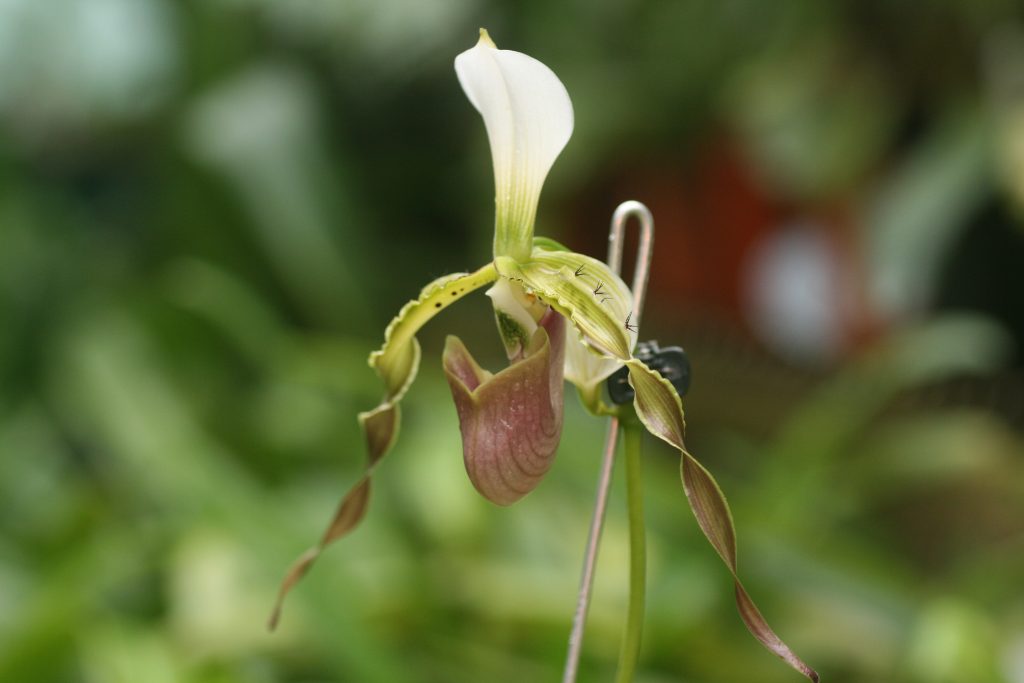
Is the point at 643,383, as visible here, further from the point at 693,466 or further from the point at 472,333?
the point at 472,333

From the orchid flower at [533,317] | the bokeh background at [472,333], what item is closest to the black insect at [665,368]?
the orchid flower at [533,317]

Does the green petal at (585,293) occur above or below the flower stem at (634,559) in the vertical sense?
above

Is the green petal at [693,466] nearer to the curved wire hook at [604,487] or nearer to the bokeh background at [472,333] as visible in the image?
the curved wire hook at [604,487]

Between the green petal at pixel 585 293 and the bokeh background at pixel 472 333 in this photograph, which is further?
the bokeh background at pixel 472 333

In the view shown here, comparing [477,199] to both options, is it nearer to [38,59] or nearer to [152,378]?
[152,378]

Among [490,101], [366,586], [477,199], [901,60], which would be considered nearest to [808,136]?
[901,60]

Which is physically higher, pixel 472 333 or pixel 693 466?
pixel 693 466

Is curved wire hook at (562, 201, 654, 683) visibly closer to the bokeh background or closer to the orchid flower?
the orchid flower

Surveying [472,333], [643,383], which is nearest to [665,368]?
[643,383]
